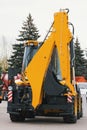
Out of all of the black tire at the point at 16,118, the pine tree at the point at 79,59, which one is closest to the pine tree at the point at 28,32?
the pine tree at the point at 79,59

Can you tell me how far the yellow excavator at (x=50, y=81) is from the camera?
1911 cm

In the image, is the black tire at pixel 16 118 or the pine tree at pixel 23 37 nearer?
the black tire at pixel 16 118

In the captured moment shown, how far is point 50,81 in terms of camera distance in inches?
754

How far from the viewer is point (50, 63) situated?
64.3ft

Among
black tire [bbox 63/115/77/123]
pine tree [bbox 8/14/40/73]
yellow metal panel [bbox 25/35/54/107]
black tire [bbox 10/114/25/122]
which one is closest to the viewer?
yellow metal panel [bbox 25/35/54/107]

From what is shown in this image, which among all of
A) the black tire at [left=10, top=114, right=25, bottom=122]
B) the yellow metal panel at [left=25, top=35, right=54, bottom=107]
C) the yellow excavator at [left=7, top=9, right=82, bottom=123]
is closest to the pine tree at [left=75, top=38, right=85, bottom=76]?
the black tire at [left=10, top=114, right=25, bottom=122]

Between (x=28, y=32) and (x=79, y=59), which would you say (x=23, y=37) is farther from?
(x=79, y=59)

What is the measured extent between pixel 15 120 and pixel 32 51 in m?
2.87

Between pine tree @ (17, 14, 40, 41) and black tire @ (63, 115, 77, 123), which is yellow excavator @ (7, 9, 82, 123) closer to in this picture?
black tire @ (63, 115, 77, 123)

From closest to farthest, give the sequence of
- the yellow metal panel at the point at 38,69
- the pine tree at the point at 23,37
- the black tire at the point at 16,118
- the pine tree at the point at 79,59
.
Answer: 1. the yellow metal panel at the point at 38,69
2. the black tire at the point at 16,118
3. the pine tree at the point at 23,37
4. the pine tree at the point at 79,59

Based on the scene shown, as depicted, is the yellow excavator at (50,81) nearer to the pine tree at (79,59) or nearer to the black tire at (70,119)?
the black tire at (70,119)

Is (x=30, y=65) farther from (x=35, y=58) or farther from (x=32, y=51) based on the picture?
(x=32, y=51)

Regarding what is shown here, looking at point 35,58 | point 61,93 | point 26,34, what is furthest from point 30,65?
point 26,34

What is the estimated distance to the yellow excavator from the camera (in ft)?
62.7
